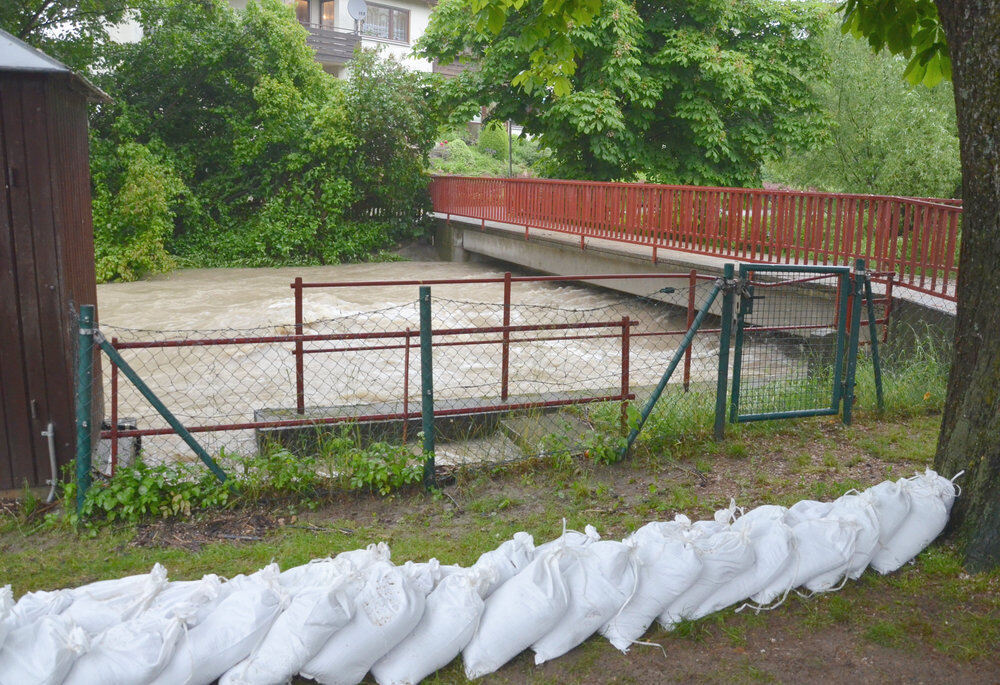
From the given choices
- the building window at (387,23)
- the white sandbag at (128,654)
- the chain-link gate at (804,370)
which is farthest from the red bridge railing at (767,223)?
the building window at (387,23)

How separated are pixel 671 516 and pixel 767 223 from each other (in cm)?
765

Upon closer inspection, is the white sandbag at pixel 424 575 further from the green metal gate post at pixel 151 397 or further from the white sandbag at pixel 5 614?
the green metal gate post at pixel 151 397

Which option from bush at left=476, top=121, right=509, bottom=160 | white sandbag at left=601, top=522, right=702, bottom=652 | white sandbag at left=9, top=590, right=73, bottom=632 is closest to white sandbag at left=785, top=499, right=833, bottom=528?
white sandbag at left=601, top=522, right=702, bottom=652

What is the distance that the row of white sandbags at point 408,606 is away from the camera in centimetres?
305

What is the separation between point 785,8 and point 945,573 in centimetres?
1898

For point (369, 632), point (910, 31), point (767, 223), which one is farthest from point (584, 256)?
point (369, 632)

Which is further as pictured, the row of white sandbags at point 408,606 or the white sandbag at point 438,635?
the white sandbag at point 438,635

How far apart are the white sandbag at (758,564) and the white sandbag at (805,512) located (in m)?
0.15

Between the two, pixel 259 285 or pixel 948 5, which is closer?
pixel 948 5

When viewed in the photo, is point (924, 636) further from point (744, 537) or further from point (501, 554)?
point (501, 554)

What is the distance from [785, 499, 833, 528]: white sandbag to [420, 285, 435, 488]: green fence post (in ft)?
7.04

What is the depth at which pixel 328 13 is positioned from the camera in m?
35.1

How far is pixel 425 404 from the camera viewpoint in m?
5.34

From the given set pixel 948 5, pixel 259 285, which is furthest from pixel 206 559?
pixel 259 285
